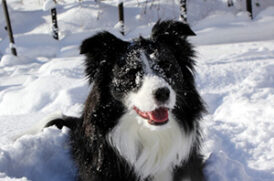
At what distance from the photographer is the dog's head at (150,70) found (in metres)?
2.29

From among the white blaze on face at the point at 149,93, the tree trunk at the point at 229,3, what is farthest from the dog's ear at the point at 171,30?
the tree trunk at the point at 229,3

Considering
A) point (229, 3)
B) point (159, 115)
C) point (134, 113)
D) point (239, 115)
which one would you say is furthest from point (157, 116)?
point (229, 3)

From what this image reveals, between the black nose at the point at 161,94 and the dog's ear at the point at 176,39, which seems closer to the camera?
the black nose at the point at 161,94

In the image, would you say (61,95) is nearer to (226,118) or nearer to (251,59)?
(226,118)

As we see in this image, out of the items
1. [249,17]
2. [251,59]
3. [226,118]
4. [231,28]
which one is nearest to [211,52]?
[251,59]

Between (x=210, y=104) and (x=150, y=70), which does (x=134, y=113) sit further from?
(x=210, y=104)

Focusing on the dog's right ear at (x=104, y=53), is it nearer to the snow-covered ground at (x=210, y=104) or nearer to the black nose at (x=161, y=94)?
the snow-covered ground at (x=210, y=104)

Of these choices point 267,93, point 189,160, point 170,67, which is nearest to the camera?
point 170,67

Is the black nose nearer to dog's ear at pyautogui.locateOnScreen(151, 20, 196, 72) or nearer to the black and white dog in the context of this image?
the black and white dog

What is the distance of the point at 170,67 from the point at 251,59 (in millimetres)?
6548

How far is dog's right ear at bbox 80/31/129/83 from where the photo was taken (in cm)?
258

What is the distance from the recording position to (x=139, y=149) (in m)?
2.62

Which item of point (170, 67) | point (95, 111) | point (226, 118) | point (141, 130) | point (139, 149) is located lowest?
point (226, 118)

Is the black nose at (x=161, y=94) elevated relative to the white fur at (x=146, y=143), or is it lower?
elevated
